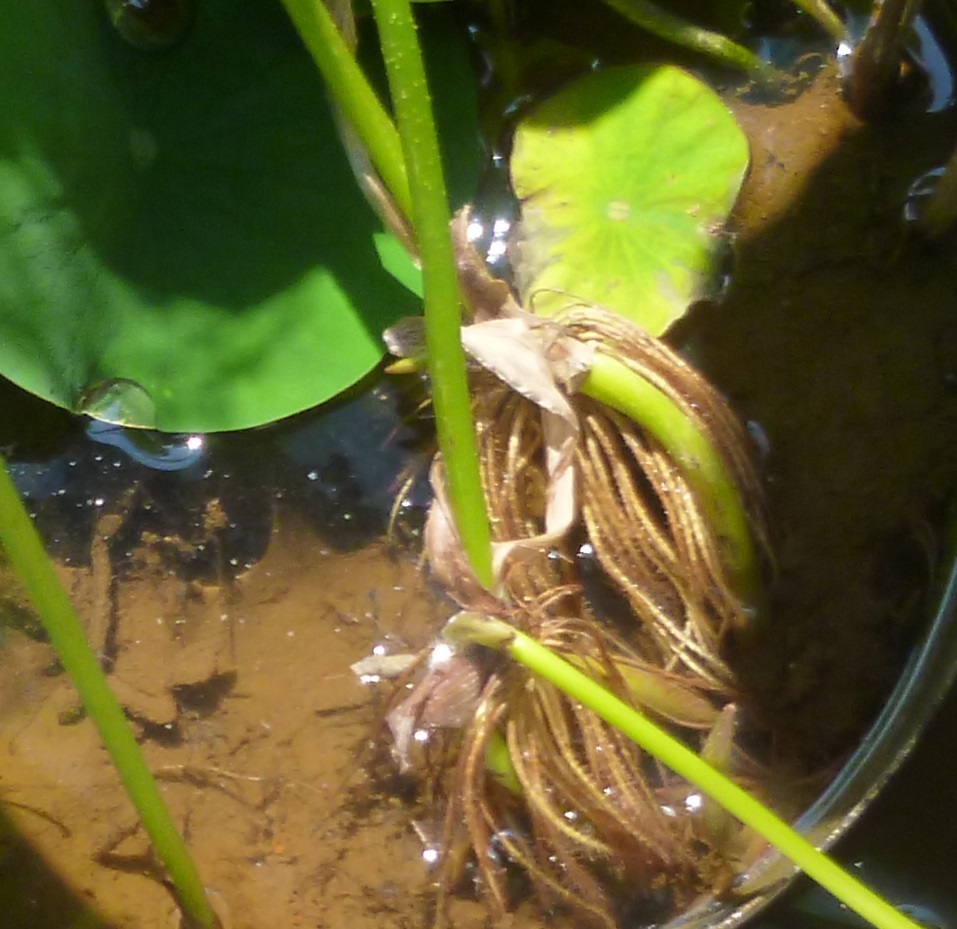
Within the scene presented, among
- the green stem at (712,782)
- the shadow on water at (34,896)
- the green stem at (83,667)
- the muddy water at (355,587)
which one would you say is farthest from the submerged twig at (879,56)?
the shadow on water at (34,896)

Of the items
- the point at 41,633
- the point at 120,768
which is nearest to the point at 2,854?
the point at 41,633

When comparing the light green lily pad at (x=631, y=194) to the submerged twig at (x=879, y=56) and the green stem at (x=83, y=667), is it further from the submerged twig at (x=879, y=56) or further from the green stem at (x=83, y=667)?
the green stem at (x=83, y=667)

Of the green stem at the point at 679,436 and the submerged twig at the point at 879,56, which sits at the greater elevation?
the submerged twig at the point at 879,56

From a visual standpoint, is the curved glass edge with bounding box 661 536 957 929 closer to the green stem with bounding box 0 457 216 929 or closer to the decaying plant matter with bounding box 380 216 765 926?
the decaying plant matter with bounding box 380 216 765 926

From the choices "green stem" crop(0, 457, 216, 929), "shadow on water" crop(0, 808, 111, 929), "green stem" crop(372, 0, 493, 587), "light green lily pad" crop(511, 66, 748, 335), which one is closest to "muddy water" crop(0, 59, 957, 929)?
"shadow on water" crop(0, 808, 111, 929)

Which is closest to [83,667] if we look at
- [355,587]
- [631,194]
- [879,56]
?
[355,587]

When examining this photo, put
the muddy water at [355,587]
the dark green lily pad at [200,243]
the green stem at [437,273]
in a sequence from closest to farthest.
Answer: the green stem at [437,273], the dark green lily pad at [200,243], the muddy water at [355,587]

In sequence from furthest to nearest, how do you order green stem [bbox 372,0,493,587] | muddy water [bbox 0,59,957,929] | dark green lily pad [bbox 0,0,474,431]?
muddy water [bbox 0,59,957,929]
dark green lily pad [bbox 0,0,474,431]
green stem [bbox 372,0,493,587]
